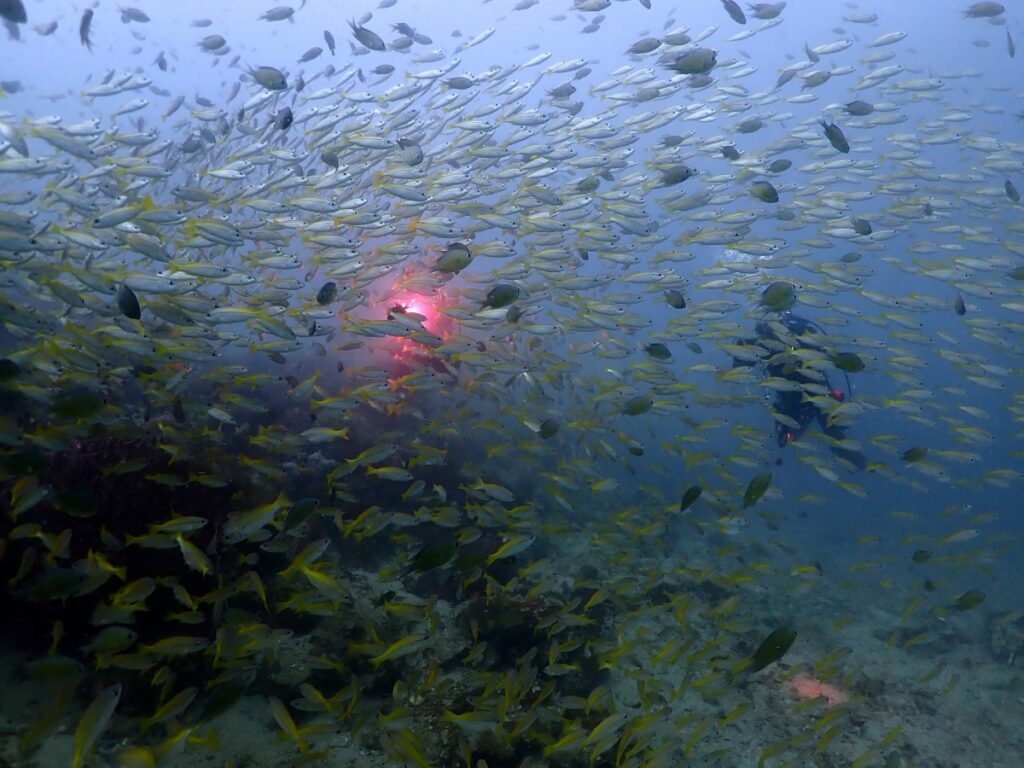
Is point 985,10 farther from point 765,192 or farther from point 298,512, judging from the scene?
point 298,512

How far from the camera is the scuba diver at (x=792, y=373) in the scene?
8945mm

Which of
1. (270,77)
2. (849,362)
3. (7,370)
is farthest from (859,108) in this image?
(7,370)

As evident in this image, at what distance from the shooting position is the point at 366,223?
27.3ft

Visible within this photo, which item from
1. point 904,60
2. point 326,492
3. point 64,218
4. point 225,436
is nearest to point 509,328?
point 326,492

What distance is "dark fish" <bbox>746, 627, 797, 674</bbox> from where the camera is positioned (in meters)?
4.66

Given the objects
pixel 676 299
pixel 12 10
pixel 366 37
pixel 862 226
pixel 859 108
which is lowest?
pixel 676 299

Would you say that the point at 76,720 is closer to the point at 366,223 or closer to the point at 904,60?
the point at 366,223

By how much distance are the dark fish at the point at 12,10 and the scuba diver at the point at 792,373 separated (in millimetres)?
11501

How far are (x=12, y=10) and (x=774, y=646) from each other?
461 inches

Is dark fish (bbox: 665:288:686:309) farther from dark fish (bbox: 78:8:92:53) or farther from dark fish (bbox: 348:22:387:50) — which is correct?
dark fish (bbox: 78:8:92:53)

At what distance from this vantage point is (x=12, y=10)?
7.34m

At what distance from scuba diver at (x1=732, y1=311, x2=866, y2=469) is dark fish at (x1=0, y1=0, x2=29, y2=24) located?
1150 cm

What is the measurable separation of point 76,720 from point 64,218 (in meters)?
7.88

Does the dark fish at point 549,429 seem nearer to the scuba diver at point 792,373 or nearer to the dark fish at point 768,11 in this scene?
the scuba diver at point 792,373
